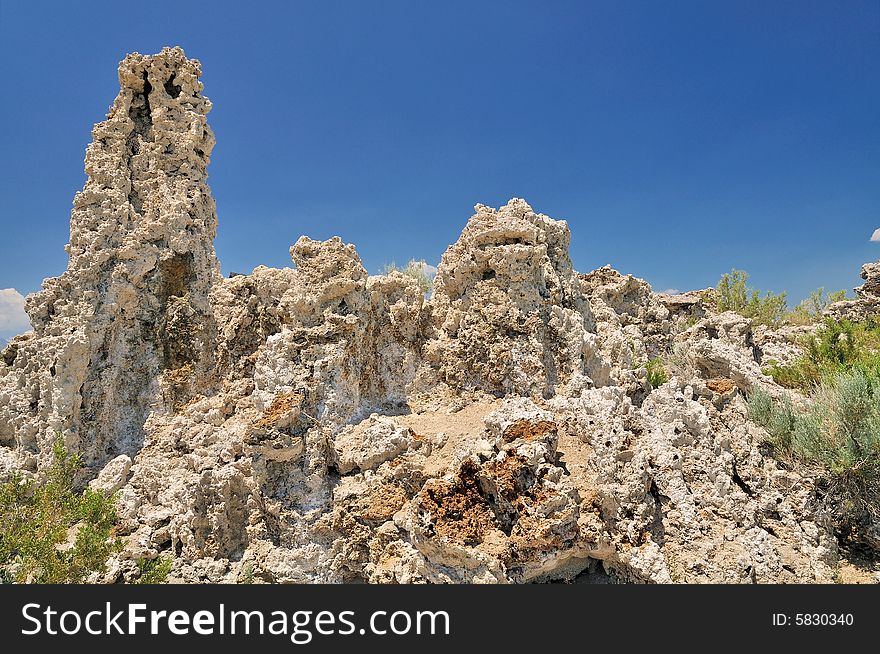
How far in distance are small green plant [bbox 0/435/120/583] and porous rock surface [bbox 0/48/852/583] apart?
427 mm

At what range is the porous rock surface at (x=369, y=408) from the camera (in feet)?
18.0

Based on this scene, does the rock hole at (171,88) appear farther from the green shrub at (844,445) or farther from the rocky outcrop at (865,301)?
the rocky outcrop at (865,301)

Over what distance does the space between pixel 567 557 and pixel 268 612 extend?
9.91 ft

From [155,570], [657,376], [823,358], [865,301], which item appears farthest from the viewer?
[865,301]

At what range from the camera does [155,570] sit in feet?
20.5

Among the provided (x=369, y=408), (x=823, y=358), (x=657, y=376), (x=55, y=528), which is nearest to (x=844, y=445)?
(x=657, y=376)

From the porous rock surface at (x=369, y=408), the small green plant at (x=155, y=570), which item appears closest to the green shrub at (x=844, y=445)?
the porous rock surface at (x=369, y=408)

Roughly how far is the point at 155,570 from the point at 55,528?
4.89 feet

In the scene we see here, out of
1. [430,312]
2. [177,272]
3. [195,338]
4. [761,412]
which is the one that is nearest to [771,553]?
[761,412]

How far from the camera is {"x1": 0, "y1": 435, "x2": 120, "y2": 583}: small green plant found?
19.9 ft

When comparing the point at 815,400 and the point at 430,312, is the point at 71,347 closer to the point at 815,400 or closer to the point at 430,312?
the point at 430,312

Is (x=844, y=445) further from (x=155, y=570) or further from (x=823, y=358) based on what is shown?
(x=155, y=570)

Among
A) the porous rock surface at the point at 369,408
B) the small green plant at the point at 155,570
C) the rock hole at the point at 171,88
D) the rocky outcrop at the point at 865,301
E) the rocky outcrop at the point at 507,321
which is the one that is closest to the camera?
the porous rock surface at the point at 369,408

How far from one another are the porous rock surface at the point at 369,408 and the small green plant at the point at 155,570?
16cm
